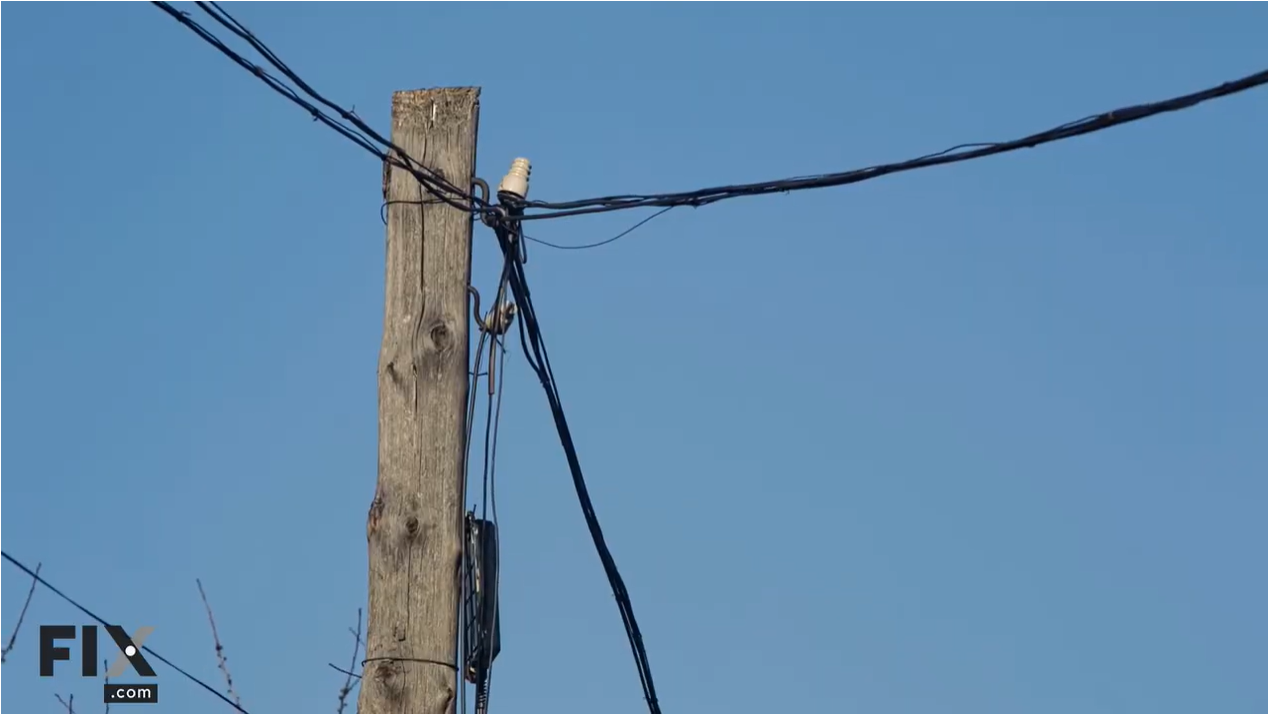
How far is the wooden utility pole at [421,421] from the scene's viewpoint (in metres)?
5.92

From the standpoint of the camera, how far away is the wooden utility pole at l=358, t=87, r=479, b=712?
5.92 meters

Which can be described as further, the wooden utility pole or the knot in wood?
the knot in wood

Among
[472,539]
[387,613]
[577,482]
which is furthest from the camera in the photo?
[577,482]

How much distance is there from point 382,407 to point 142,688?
7.89ft

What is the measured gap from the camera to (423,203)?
6.36 metres

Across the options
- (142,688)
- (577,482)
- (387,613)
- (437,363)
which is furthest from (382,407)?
Answer: (142,688)

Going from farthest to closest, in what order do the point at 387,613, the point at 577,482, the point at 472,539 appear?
the point at 577,482
the point at 472,539
the point at 387,613

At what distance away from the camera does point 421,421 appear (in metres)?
6.14

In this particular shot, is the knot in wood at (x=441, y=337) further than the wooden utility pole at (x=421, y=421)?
Yes

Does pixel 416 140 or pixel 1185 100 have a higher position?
pixel 416 140

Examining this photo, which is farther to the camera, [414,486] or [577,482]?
[577,482]

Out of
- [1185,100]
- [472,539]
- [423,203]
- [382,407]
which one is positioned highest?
[423,203]

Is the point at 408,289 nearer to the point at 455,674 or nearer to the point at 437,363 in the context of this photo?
the point at 437,363

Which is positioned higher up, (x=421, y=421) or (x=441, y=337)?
(x=441, y=337)
